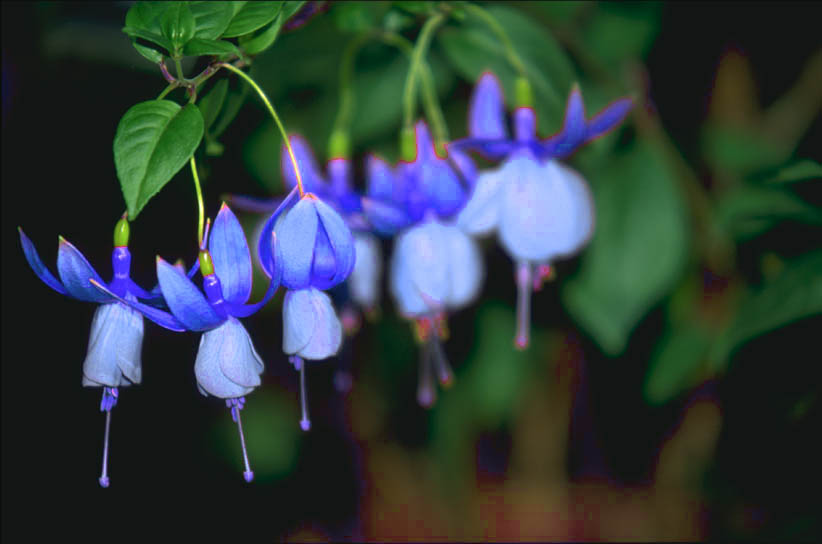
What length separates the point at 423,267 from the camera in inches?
37.6

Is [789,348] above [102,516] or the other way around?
above

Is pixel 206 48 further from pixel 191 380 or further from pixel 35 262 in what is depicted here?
pixel 191 380

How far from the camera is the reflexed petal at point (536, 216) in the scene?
38.1 inches

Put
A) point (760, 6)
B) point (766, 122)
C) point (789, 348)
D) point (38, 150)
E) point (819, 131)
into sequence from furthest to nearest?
point (766, 122)
point (760, 6)
point (38, 150)
point (789, 348)
point (819, 131)

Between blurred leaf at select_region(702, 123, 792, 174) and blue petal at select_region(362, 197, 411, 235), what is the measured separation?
3.34ft

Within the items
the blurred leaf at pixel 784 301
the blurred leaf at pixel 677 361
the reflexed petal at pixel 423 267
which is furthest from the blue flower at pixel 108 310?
the blurred leaf at pixel 677 361

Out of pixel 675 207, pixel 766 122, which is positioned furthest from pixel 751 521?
pixel 766 122

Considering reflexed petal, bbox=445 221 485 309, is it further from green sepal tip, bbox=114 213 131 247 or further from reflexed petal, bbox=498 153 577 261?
green sepal tip, bbox=114 213 131 247

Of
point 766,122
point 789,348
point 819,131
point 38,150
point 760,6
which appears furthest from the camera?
point 766,122

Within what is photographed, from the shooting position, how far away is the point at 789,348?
1.13 m

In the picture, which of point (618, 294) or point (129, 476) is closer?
point (618, 294)

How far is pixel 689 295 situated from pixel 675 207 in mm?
289

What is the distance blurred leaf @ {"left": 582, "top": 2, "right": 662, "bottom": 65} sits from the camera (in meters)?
1.48

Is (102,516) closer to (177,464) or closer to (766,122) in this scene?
(177,464)
